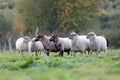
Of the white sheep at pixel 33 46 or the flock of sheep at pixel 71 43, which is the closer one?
the flock of sheep at pixel 71 43

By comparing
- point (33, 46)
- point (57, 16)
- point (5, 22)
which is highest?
point (57, 16)

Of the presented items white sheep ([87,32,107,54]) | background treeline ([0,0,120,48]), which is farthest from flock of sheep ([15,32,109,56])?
background treeline ([0,0,120,48])

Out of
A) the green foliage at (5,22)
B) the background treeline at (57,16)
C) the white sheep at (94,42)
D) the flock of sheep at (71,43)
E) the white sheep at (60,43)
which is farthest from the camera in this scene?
the green foliage at (5,22)

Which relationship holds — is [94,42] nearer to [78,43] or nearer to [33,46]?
[78,43]

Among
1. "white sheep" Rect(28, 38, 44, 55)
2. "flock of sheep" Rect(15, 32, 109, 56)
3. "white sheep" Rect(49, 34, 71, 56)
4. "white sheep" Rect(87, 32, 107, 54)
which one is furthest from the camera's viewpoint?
"white sheep" Rect(28, 38, 44, 55)

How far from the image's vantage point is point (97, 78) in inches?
499

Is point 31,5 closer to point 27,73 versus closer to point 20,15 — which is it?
point 20,15

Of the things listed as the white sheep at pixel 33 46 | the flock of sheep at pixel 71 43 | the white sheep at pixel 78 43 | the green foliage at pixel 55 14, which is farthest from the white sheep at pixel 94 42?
the green foliage at pixel 55 14

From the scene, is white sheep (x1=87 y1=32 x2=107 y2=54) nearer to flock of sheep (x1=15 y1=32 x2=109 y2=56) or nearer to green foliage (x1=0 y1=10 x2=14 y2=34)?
flock of sheep (x1=15 y1=32 x2=109 y2=56)

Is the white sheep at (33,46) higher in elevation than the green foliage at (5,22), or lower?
lower

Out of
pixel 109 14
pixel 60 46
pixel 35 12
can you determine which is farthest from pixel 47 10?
pixel 60 46

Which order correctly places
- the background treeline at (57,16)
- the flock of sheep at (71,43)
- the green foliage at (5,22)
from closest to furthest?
the flock of sheep at (71,43) → the background treeline at (57,16) → the green foliage at (5,22)

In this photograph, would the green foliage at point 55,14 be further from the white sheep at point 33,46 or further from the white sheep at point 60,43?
the white sheep at point 60,43

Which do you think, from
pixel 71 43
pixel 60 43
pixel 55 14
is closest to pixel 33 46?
pixel 71 43
